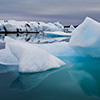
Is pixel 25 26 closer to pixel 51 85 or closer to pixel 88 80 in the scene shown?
pixel 88 80

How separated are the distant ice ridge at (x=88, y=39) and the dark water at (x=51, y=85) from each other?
3.79 feet

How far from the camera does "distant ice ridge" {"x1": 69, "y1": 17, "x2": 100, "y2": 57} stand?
459cm

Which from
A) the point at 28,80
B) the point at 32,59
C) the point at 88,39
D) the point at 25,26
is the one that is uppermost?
the point at 88,39

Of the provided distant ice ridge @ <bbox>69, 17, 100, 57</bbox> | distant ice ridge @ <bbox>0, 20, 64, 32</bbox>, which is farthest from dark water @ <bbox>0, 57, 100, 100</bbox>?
distant ice ridge @ <bbox>0, 20, 64, 32</bbox>

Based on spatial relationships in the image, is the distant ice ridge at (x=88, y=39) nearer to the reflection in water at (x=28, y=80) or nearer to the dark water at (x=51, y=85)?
the dark water at (x=51, y=85)

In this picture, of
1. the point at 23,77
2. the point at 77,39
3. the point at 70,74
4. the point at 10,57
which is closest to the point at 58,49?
the point at 77,39

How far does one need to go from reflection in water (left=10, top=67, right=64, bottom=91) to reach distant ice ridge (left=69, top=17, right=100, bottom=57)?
158cm

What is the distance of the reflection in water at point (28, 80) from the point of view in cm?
269

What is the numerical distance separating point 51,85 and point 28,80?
1.56 feet

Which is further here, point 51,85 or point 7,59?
point 7,59

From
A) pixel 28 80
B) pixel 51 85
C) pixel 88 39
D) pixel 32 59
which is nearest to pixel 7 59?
pixel 32 59

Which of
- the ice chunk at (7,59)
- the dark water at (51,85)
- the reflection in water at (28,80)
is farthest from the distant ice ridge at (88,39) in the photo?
the ice chunk at (7,59)

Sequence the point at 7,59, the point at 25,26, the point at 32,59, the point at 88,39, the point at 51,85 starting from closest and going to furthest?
1. the point at 51,85
2. the point at 32,59
3. the point at 7,59
4. the point at 88,39
5. the point at 25,26

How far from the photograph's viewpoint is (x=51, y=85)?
272 cm
